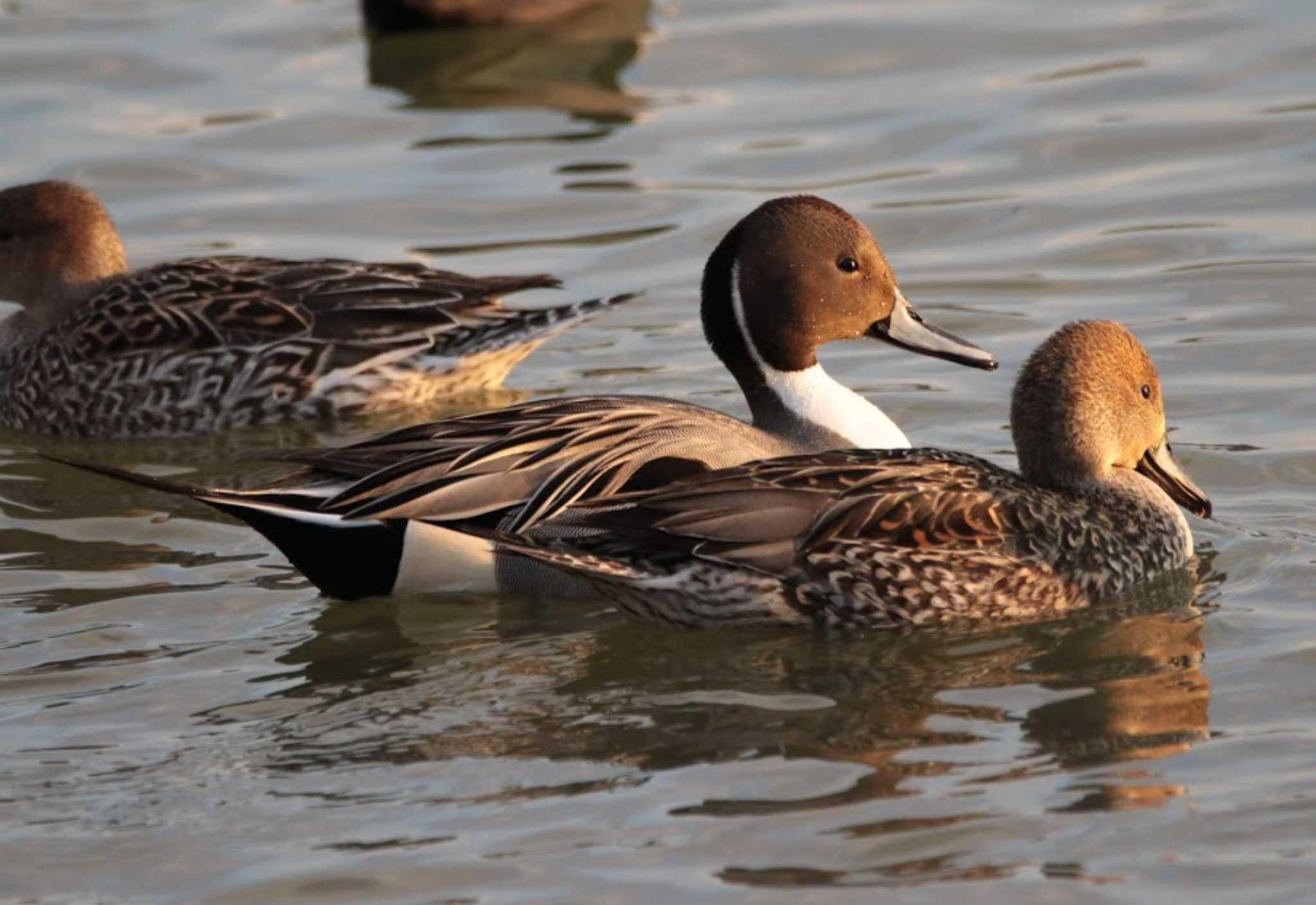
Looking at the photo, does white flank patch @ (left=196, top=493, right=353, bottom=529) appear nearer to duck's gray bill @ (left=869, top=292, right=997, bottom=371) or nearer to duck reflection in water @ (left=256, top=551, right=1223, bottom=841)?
duck reflection in water @ (left=256, top=551, right=1223, bottom=841)

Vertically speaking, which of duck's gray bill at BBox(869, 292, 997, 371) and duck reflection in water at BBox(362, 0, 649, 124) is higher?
duck reflection in water at BBox(362, 0, 649, 124)

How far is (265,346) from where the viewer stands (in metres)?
10.2

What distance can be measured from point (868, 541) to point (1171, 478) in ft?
4.29

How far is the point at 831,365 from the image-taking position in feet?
33.7

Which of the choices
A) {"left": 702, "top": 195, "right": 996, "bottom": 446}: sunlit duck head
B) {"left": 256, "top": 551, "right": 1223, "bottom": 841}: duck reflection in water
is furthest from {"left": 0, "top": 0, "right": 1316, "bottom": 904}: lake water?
{"left": 702, "top": 195, "right": 996, "bottom": 446}: sunlit duck head

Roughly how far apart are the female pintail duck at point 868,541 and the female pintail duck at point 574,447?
292 mm

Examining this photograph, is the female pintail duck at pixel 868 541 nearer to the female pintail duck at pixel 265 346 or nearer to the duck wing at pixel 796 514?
the duck wing at pixel 796 514

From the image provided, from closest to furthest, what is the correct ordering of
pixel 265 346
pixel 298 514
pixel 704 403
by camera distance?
pixel 298 514
pixel 704 403
pixel 265 346

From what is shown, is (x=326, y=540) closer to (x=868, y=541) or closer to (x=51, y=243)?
(x=868, y=541)

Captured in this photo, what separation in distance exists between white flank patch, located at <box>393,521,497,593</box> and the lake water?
0.33 ft

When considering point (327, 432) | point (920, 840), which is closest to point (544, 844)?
point (920, 840)

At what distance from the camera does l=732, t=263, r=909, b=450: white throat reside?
8328 millimetres

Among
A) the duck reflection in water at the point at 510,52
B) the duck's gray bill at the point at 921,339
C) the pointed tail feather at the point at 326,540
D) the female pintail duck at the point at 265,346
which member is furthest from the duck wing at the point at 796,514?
the duck reflection in water at the point at 510,52

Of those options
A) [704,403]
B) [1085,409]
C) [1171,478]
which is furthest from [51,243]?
[1171,478]
